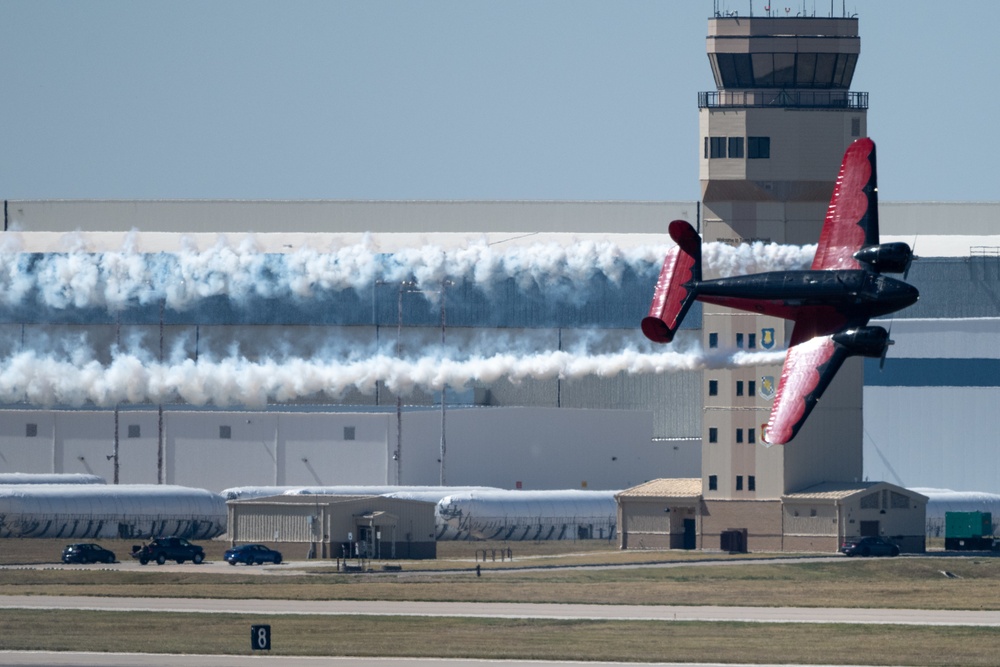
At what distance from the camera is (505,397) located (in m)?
166

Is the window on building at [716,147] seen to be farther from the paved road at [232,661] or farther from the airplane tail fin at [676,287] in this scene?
the paved road at [232,661]

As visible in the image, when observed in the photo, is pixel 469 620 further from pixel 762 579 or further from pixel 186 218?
pixel 186 218

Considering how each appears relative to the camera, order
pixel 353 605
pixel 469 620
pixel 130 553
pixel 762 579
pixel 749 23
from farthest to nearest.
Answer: pixel 749 23
pixel 130 553
pixel 762 579
pixel 353 605
pixel 469 620

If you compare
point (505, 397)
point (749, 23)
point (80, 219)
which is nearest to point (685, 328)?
point (505, 397)

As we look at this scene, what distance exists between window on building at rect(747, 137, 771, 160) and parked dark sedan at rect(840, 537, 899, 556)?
27966 mm

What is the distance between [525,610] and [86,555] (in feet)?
129

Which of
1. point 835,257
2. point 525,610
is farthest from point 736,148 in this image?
point 835,257

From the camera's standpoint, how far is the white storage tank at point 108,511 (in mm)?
138625

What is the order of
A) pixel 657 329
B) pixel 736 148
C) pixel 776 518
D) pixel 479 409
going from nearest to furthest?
pixel 657 329 → pixel 776 518 → pixel 736 148 → pixel 479 409

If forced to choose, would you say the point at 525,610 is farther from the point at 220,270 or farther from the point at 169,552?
the point at 220,270

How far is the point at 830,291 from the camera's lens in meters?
79.8

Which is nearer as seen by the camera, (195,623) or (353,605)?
(195,623)

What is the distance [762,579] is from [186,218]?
3688 inches

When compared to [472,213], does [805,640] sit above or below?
below
